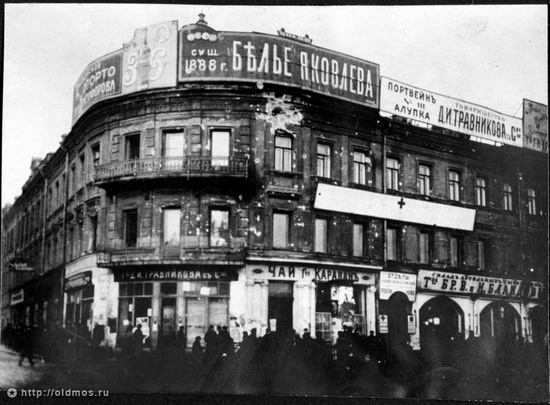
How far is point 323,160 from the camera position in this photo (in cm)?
1132

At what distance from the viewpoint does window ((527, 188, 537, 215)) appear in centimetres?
1153

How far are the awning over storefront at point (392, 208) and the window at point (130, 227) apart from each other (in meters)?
2.92

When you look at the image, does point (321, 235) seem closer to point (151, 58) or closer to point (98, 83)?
point (151, 58)

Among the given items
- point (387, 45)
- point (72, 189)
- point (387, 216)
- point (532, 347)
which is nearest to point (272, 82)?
point (387, 45)

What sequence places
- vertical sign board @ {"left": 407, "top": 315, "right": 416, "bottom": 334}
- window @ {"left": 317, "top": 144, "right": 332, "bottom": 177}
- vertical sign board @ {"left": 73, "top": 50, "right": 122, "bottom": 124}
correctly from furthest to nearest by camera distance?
vertical sign board @ {"left": 407, "top": 315, "right": 416, "bottom": 334}
window @ {"left": 317, "top": 144, "right": 332, "bottom": 177}
vertical sign board @ {"left": 73, "top": 50, "right": 122, "bottom": 124}

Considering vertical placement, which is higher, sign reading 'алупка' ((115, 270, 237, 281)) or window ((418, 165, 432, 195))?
window ((418, 165, 432, 195))

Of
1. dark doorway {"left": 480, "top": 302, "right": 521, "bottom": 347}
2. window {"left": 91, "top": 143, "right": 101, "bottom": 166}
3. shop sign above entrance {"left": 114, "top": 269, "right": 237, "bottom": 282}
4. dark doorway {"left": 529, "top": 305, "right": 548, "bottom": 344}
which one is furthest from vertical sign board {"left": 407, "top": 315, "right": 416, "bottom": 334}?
window {"left": 91, "top": 143, "right": 101, "bottom": 166}

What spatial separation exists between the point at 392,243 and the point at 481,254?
1567 millimetres

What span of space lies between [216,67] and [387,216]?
372 cm

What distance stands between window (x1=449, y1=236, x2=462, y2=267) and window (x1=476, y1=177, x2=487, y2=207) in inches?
29.3

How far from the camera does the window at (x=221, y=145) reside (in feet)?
35.5

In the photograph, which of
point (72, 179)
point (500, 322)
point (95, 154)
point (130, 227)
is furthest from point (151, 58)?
point (500, 322)

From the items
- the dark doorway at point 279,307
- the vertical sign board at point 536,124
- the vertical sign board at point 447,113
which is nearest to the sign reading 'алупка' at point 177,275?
the dark doorway at point 279,307

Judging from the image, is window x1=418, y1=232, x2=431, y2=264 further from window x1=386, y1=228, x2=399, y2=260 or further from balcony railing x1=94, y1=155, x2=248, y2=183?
balcony railing x1=94, y1=155, x2=248, y2=183
